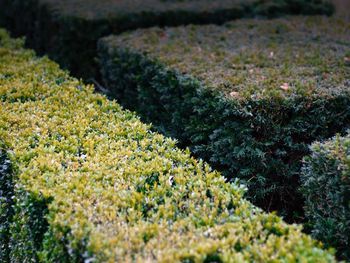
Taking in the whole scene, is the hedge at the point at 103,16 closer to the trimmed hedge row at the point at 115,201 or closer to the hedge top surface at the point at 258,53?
the hedge top surface at the point at 258,53

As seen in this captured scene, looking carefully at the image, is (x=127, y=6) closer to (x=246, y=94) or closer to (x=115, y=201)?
(x=246, y=94)

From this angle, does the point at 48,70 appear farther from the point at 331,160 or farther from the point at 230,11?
the point at 230,11

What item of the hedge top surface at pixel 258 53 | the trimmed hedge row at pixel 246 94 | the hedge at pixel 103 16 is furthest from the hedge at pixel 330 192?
the hedge at pixel 103 16

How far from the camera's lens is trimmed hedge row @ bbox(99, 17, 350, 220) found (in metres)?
4.27

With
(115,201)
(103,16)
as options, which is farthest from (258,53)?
(115,201)

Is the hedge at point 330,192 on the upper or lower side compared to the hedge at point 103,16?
lower

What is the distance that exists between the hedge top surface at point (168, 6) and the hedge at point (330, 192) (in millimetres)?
5507

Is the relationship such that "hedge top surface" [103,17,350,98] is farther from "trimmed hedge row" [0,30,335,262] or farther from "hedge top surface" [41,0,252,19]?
"trimmed hedge row" [0,30,335,262]

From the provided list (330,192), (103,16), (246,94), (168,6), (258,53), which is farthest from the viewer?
(168,6)

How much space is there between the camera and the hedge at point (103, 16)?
805 centimetres

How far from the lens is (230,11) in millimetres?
9000

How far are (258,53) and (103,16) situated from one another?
3.25 metres

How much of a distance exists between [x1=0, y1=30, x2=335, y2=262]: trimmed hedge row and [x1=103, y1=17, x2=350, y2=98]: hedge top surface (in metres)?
1.35

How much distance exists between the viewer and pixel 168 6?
8992 millimetres
